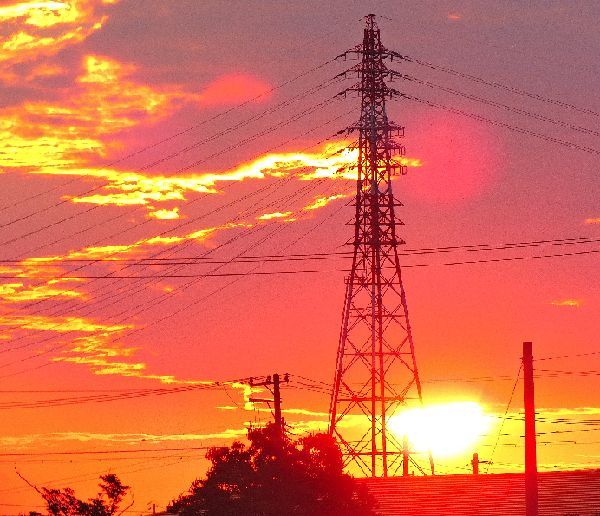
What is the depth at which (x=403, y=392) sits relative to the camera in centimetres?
8481

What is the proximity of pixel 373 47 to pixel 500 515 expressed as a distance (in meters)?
32.0

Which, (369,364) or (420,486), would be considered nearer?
(420,486)

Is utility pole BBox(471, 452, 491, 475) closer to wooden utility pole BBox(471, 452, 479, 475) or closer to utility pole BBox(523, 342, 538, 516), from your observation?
wooden utility pole BBox(471, 452, 479, 475)

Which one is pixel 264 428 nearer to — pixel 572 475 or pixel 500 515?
pixel 500 515

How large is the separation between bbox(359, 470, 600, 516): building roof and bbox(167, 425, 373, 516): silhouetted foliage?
4738mm

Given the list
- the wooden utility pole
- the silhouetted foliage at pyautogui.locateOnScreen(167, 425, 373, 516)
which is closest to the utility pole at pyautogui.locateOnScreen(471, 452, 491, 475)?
the wooden utility pole

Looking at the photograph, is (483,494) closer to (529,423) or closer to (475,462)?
(529,423)

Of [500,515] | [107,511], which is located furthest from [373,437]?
[107,511]

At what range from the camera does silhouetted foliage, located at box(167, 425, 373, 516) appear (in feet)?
199

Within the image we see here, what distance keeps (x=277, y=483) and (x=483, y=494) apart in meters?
13.8

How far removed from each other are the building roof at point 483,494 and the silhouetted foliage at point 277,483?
4.74m

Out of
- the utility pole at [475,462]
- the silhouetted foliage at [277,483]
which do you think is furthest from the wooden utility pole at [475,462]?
the silhouetted foliage at [277,483]

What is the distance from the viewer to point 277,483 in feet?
201

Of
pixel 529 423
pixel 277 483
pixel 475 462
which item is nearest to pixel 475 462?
pixel 475 462
